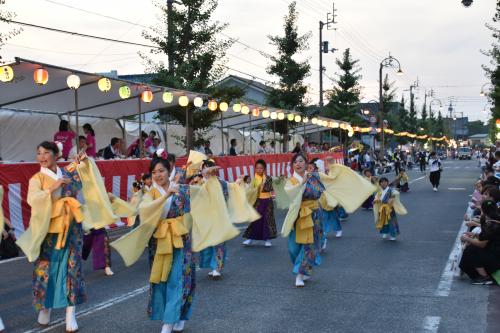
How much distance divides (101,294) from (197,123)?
14313 mm

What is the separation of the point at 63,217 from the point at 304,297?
9.65ft

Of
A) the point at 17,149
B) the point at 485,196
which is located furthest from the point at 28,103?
the point at 485,196

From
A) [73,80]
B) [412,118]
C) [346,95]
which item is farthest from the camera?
[412,118]

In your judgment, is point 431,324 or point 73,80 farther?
point 73,80

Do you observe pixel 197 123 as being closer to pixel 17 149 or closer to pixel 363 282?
pixel 17 149

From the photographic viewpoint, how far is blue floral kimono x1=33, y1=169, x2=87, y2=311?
5.47m

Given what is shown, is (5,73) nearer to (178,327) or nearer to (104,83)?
(104,83)

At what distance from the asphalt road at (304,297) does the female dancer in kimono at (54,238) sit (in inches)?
12.5

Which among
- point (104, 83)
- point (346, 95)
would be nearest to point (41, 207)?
point (104, 83)

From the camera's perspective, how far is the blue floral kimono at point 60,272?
5469 millimetres

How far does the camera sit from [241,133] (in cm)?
2856

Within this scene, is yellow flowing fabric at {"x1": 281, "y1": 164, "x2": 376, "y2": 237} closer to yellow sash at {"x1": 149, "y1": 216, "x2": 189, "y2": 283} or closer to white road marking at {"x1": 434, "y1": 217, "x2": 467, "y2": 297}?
white road marking at {"x1": 434, "y1": 217, "x2": 467, "y2": 297}

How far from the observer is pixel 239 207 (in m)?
7.08

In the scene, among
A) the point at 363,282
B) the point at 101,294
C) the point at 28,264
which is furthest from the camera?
the point at 28,264
